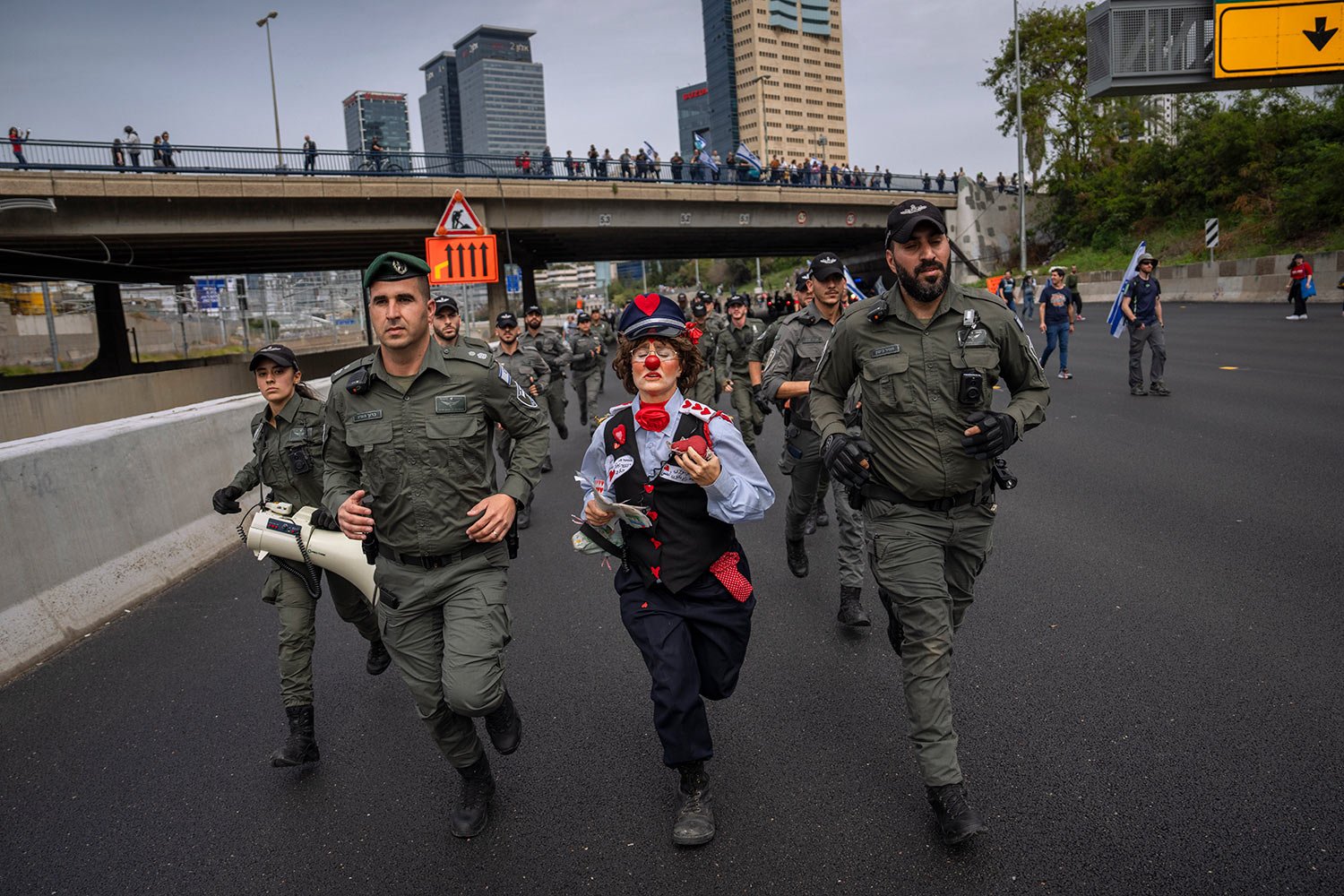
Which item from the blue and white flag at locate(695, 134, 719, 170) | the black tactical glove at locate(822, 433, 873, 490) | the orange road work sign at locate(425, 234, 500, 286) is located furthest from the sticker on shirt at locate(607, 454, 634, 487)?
the blue and white flag at locate(695, 134, 719, 170)

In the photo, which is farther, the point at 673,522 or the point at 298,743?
the point at 298,743

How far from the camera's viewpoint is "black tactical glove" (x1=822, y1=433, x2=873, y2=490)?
3.51 m

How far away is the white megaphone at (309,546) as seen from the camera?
4.31 m

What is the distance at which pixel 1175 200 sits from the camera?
141ft

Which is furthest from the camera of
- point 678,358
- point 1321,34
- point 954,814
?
point 1321,34

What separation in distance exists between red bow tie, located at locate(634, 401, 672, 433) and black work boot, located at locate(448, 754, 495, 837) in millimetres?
1432

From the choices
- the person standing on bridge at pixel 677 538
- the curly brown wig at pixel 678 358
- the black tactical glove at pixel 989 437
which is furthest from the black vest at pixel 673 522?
the black tactical glove at pixel 989 437

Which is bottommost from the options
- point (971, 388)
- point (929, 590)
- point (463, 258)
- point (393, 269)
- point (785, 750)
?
point (785, 750)

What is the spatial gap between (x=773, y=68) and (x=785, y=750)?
20239 cm

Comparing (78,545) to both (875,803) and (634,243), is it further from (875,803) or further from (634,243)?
(634,243)

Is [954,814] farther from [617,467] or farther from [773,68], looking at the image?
[773,68]

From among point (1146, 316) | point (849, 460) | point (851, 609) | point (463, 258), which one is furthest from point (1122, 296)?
point (849, 460)

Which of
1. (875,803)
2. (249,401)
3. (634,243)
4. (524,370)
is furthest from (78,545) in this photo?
(634,243)

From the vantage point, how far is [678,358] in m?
3.50
